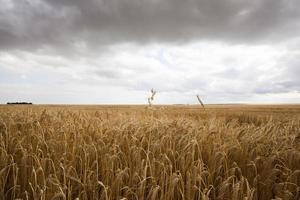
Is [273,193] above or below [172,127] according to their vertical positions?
below

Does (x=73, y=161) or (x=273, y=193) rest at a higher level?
(x=73, y=161)

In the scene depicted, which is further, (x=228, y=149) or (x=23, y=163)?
(x=228, y=149)

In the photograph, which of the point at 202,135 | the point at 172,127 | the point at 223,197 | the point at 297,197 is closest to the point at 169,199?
the point at 223,197

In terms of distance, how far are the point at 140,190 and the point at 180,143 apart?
183 centimetres

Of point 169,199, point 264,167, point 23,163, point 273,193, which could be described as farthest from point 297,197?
point 23,163

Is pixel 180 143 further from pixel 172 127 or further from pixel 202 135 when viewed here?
pixel 172 127

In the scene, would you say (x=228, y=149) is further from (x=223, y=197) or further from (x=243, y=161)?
(x=223, y=197)

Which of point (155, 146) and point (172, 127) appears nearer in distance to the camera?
point (155, 146)

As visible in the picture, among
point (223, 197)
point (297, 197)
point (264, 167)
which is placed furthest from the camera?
point (264, 167)

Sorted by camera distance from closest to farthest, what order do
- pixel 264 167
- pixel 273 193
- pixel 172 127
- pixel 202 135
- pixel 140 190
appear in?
pixel 140 190 < pixel 273 193 < pixel 264 167 < pixel 202 135 < pixel 172 127

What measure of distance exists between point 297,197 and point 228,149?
1.17m

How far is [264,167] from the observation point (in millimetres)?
3877

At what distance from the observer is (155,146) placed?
13.2 ft

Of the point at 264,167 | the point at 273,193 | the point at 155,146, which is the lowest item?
the point at 273,193
